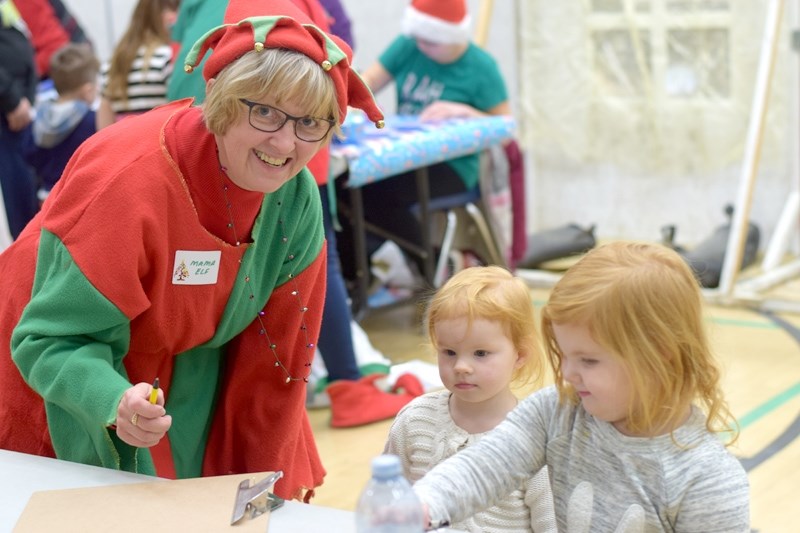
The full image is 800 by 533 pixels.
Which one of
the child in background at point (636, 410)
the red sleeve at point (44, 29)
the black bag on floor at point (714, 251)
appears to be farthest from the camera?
the red sleeve at point (44, 29)

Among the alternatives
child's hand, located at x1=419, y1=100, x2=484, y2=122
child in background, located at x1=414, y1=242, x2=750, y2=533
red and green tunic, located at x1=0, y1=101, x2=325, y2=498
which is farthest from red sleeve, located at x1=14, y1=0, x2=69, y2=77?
child in background, located at x1=414, y1=242, x2=750, y2=533

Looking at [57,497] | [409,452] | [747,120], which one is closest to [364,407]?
[409,452]

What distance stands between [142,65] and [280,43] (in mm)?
2372

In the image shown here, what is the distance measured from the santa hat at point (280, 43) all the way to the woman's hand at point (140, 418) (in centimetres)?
48

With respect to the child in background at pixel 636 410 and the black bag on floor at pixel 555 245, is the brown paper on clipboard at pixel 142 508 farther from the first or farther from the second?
the black bag on floor at pixel 555 245

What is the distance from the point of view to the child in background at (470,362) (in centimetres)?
188

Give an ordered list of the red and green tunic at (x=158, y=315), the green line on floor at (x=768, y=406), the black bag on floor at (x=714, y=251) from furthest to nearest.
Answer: the black bag on floor at (x=714, y=251) < the green line on floor at (x=768, y=406) < the red and green tunic at (x=158, y=315)

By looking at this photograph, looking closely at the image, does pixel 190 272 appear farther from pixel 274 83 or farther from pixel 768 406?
pixel 768 406

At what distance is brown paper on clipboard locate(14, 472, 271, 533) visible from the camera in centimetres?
139

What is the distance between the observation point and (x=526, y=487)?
1.78 metres

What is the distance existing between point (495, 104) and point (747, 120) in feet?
5.88

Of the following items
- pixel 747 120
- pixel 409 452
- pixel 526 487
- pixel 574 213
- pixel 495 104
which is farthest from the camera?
pixel 574 213

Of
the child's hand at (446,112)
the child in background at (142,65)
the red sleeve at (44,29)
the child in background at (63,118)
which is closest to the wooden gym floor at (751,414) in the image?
the child's hand at (446,112)

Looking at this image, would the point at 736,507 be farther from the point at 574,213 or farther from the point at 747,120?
the point at 574,213
